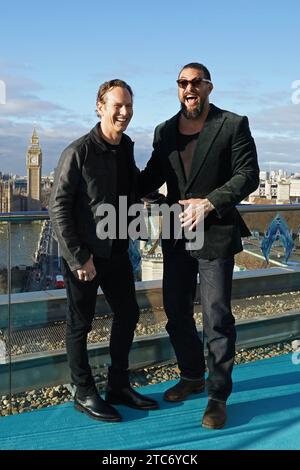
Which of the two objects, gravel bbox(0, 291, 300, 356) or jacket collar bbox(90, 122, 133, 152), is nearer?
jacket collar bbox(90, 122, 133, 152)

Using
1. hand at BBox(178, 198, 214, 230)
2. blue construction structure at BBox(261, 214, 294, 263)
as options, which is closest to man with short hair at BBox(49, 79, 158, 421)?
hand at BBox(178, 198, 214, 230)

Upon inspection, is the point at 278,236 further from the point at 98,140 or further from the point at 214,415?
the point at 98,140

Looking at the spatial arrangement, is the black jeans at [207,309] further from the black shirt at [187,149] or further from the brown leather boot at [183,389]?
the black shirt at [187,149]

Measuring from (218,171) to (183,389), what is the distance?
1381mm

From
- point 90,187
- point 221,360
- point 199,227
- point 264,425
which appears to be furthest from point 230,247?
point 264,425

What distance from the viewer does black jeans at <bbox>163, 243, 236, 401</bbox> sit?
292 centimetres

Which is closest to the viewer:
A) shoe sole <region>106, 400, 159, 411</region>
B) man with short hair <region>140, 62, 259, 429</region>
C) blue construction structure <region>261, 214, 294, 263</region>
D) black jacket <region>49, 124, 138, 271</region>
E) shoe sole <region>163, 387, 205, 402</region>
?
black jacket <region>49, 124, 138, 271</region>

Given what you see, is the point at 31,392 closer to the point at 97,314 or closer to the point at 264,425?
the point at 97,314

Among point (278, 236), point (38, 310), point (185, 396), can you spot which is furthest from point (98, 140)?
point (278, 236)

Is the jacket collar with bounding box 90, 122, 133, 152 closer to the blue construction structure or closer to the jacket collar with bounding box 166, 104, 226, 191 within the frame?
the jacket collar with bounding box 166, 104, 226, 191

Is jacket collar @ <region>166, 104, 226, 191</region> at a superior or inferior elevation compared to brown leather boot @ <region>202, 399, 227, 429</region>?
superior

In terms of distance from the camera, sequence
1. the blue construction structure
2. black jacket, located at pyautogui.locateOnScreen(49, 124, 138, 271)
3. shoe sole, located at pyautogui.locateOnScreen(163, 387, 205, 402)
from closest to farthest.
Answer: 1. black jacket, located at pyautogui.locateOnScreen(49, 124, 138, 271)
2. shoe sole, located at pyautogui.locateOnScreen(163, 387, 205, 402)
3. the blue construction structure

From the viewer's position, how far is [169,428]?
114 inches
